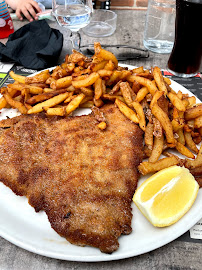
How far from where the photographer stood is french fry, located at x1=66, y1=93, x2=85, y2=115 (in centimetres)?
198

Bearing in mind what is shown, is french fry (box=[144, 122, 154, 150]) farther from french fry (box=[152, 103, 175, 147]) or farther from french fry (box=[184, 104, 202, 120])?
french fry (box=[184, 104, 202, 120])

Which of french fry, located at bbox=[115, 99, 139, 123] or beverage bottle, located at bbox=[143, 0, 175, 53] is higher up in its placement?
beverage bottle, located at bbox=[143, 0, 175, 53]

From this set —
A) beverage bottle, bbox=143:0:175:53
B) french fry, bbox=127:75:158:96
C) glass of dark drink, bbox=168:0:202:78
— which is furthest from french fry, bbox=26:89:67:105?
beverage bottle, bbox=143:0:175:53

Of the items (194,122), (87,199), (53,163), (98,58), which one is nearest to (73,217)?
(87,199)

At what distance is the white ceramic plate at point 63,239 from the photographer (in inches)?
49.4

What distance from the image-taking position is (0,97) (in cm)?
230

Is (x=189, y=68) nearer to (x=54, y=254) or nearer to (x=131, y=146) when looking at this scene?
(x=131, y=146)

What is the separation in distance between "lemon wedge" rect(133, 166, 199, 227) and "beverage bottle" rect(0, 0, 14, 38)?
10.0 ft

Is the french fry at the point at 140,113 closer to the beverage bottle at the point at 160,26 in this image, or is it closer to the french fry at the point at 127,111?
the french fry at the point at 127,111

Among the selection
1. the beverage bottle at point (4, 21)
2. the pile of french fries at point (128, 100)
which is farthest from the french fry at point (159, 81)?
the beverage bottle at point (4, 21)

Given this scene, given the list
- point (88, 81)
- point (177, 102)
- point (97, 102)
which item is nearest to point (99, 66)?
point (88, 81)

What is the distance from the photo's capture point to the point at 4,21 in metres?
3.51

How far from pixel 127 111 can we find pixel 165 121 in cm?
30

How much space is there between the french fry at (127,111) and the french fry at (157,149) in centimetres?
22
